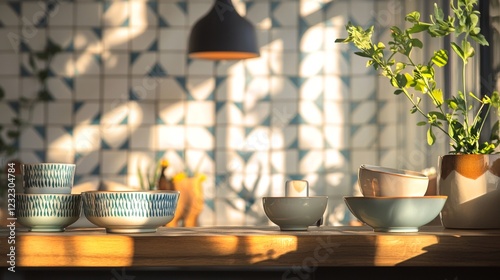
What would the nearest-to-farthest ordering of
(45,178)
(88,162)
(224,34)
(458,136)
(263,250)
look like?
(263,250), (45,178), (458,136), (224,34), (88,162)

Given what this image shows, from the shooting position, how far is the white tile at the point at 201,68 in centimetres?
532

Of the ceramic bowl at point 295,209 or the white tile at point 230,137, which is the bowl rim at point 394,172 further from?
the white tile at point 230,137

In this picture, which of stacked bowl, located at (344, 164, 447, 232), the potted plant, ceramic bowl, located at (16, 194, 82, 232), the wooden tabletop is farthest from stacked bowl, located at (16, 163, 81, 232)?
the potted plant

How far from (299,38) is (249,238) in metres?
3.98

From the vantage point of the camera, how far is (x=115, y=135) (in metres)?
5.32

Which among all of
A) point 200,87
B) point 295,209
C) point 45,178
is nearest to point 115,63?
point 200,87

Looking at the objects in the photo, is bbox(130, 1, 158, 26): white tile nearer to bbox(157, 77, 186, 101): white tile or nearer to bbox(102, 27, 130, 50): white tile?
bbox(102, 27, 130, 50): white tile

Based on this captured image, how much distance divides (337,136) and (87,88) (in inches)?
66.9

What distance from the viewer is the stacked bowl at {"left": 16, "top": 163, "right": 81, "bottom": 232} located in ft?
5.36

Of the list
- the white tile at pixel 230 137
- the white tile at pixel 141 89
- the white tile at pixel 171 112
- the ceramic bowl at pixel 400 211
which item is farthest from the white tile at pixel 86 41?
the ceramic bowl at pixel 400 211

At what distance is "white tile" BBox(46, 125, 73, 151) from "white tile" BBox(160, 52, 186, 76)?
0.79 m

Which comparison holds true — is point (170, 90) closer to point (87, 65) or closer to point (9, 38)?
point (87, 65)

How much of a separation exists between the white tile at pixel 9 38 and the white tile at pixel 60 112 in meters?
0.47

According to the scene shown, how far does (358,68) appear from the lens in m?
5.33
